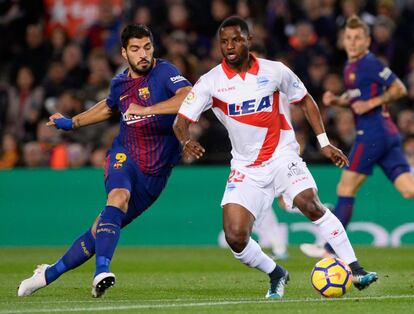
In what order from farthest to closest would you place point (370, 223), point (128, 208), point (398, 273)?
point (370, 223) → point (398, 273) → point (128, 208)

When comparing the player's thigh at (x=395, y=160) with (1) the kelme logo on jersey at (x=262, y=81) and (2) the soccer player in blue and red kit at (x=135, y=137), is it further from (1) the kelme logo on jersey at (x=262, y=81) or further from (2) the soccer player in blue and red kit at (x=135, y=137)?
(1) the kelme logo on jersey at (x=262, y=81)

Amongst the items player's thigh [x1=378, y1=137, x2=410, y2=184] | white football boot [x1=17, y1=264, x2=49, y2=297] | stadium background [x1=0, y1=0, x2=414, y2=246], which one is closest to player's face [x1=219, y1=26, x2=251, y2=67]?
white football boot [x1=17, y1=264, x2=49, y2=297]

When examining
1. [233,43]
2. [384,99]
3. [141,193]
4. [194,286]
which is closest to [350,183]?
[384,99]

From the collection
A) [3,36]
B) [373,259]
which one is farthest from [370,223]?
[3,36]

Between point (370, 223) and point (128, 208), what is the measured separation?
7.30 m

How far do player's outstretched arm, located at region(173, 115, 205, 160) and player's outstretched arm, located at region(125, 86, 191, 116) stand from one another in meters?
0.26

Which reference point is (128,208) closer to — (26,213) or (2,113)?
(26,213)

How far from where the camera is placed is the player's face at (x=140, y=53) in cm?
1010

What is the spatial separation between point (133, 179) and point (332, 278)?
211cm

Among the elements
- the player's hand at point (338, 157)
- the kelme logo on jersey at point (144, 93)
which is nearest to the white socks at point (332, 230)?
the player's hand at point (338, 157)

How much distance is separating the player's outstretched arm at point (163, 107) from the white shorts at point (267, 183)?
0.78 meters

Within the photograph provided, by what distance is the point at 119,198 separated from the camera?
977 cm

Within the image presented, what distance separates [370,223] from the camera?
16797 millimetres

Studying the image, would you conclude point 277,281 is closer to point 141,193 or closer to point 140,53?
point 141,193
